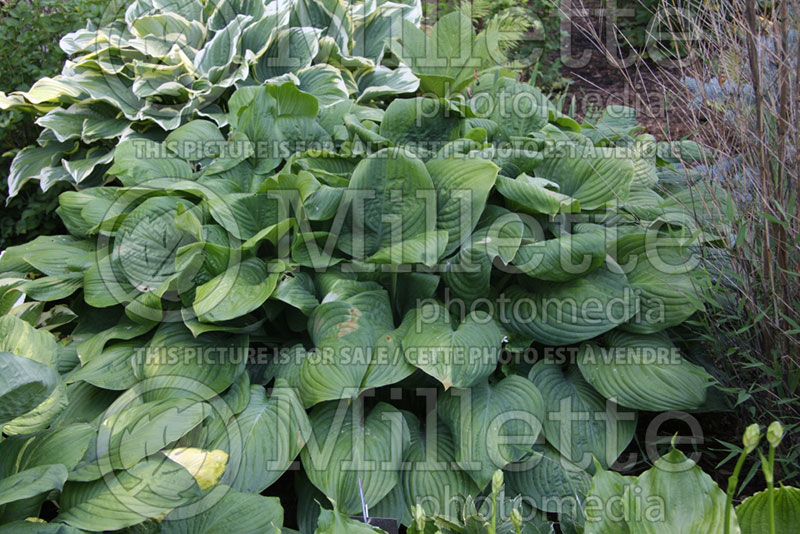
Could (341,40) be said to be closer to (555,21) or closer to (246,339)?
(246,339)

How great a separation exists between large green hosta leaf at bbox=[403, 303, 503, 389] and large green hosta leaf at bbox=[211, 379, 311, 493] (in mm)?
345

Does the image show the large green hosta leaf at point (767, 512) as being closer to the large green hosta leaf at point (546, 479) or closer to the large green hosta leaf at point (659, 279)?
the large green hosta leaf at point (546, 479)

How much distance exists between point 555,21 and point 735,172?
362 cm

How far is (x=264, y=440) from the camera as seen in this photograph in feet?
5.78

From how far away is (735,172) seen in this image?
74.0 inches

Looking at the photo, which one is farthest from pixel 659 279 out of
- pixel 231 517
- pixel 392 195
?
pixel 231 517

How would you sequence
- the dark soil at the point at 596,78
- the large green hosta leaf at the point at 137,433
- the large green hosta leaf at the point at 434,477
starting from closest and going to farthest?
the large green hosta leaf at the point at 137,433 → the large green hosta leaf at the point at 434,477 → the dark soil at the point at 596,78

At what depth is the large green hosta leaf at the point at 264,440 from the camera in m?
1.70

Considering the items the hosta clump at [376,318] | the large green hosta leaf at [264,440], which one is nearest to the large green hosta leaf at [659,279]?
the hosta clump at [376,318]

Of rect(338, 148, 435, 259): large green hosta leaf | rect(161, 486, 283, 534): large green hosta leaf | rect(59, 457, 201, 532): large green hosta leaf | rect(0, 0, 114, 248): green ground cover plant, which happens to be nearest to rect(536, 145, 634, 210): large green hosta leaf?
rect(338, 148, 435, 259): large green hosta leaf

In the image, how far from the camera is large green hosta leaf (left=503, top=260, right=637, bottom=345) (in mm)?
1956

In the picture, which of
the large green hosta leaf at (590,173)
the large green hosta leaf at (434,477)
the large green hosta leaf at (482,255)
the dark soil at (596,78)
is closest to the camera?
the large green hosta leaf at (434,477)

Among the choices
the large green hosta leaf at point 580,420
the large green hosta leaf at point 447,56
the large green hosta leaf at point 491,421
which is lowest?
the large green hosta leaf at point 580,420

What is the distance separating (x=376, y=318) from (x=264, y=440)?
483mm
